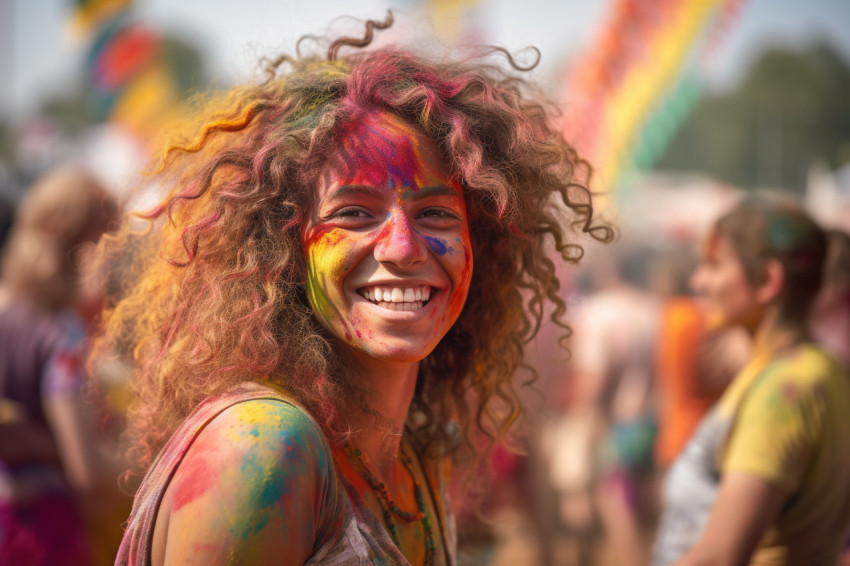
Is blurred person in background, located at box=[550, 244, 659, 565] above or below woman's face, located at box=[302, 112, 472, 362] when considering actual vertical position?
below

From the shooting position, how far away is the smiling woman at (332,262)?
5.00 feet

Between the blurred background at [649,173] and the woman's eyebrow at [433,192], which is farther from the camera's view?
the blurred background at [649,173]

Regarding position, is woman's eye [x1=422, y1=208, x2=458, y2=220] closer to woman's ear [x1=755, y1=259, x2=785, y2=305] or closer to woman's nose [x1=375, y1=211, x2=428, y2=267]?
woman's nose [x1=375, y1=211, x2=428, y2=267]

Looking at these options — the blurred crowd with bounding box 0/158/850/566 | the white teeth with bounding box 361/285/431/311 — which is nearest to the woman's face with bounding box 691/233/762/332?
the blurred crowd with bounding box 0/158/850/566

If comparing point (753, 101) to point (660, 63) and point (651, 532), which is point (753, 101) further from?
point (651, 532)

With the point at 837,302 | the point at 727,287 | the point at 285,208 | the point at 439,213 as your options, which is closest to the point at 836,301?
the point at 837,302

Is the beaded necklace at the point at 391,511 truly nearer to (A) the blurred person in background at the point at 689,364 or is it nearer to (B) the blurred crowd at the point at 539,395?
(B) the blurred crowd at the point at 539,395

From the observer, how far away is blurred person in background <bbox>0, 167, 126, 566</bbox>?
10.0 ft

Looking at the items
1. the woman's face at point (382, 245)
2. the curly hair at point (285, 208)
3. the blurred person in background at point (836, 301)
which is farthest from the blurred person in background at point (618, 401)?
the woman's face at point (382, 245)

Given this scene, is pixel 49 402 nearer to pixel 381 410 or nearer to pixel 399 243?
pixel 381 410

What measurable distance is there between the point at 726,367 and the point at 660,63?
324cm

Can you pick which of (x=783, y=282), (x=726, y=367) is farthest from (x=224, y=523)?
(x=726, y=367)

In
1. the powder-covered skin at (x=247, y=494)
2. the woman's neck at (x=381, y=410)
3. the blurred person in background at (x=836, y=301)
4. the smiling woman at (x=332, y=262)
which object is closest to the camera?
the powder-covered skin at (x=247, y=494)

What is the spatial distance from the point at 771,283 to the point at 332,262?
1.82 meters
